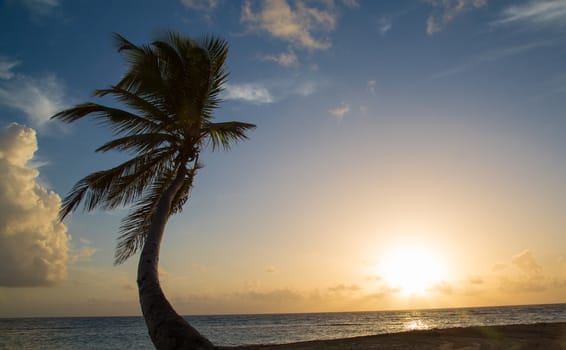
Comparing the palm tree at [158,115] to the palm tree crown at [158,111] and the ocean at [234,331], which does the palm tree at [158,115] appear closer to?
the palm tree crown at [158,111]

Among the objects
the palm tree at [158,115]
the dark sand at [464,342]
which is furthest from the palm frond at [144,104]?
the dark sand at [464,342]

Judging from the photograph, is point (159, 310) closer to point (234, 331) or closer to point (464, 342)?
point (464, 342)

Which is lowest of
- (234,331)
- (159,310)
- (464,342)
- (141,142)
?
(234,331)

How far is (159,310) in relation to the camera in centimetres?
630

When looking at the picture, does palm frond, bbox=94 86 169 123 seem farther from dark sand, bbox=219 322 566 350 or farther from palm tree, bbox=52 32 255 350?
dark sand, bbox=219 322 566 350

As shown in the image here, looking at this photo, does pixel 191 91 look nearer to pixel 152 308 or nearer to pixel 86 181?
pixel 86 181

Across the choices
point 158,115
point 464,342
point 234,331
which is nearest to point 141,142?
point 158,115

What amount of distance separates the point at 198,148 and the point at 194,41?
2.88 meters

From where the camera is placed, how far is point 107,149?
31.7 feet

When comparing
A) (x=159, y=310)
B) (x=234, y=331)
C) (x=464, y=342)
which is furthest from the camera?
(x=234, y=331)

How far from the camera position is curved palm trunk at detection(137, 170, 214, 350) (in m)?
5.63

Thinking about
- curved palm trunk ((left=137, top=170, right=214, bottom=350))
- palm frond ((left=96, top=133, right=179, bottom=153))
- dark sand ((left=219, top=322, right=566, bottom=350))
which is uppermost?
palm frond ((left=96, top=133, right=179, bottom=153))

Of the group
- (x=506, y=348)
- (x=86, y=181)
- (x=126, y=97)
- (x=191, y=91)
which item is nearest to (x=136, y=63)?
(x=126, y=97)

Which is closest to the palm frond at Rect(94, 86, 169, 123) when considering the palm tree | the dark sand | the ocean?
the palm tree
